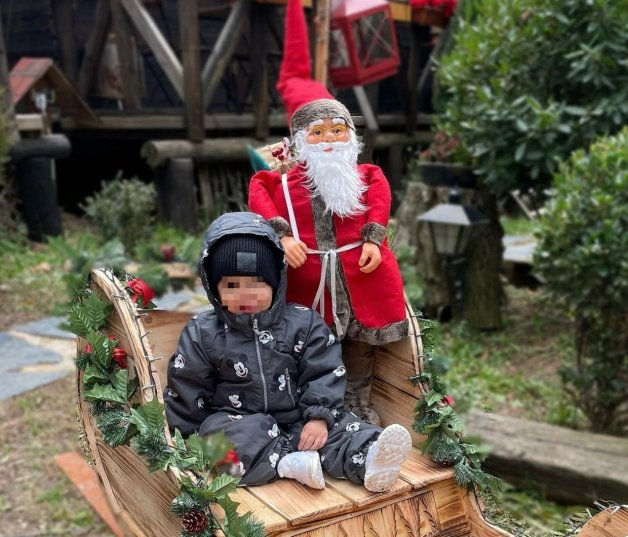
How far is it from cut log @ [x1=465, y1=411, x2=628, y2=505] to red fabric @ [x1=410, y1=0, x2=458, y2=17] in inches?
261

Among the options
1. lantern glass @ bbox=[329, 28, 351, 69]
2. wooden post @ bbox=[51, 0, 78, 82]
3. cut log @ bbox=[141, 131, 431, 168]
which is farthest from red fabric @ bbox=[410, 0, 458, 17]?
wooden post @ bbox=[51, 0, 78, 82]

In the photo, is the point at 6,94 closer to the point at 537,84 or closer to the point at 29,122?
the point at 29,122

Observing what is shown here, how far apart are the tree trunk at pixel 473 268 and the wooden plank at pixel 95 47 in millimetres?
4090

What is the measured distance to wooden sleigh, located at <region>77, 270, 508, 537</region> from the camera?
1669 millimetres

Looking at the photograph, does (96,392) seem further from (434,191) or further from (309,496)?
(434,191)

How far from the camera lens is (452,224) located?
4.82 meters

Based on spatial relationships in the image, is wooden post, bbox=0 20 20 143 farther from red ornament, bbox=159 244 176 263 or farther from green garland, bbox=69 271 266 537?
green garland, bbox=69 271 266 537

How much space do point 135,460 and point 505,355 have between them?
13.0ft

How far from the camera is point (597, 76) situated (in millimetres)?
4531

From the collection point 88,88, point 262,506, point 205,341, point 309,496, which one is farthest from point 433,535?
point 88,88

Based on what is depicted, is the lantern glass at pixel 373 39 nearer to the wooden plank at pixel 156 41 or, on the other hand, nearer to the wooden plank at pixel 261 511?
the wooden plank at pixel 156 41

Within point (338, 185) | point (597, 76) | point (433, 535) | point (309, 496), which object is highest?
point (597, 76)

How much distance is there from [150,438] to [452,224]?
11.6 feet

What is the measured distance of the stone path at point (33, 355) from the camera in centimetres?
428
